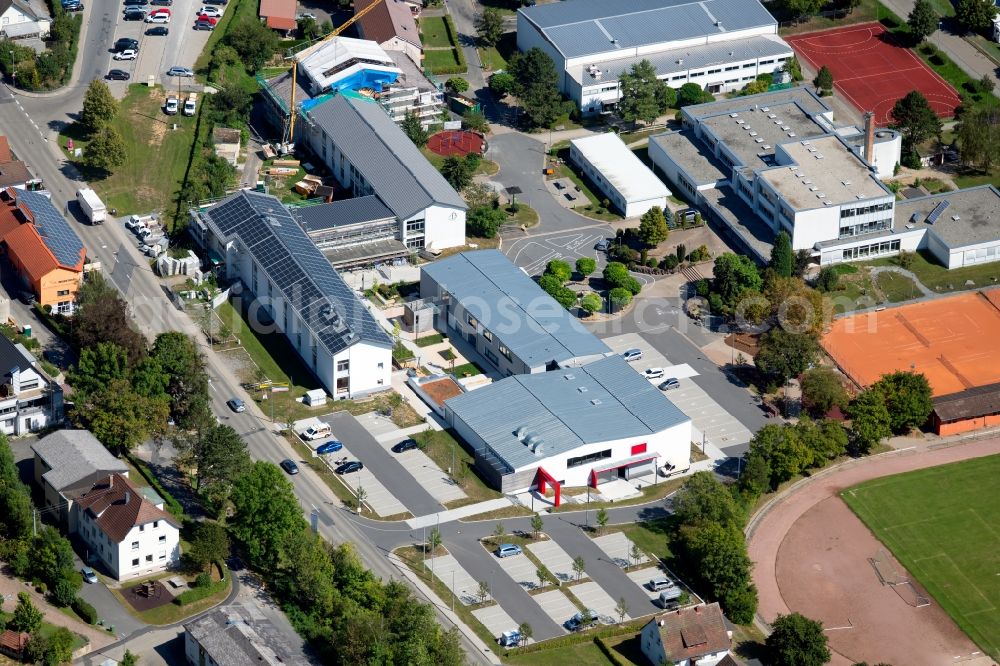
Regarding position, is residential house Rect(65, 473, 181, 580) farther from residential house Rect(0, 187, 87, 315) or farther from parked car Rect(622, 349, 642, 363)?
parked car Rect(622, 349, 642, 363)

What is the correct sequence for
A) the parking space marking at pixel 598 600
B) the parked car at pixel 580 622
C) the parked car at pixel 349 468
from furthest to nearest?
the parked car at pixel 349 468, the parking space marking at pixel 598 600, the parked car at pixel 580 622

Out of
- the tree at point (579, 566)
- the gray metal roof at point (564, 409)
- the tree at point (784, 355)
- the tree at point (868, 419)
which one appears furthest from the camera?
the tree at point (784, 355)

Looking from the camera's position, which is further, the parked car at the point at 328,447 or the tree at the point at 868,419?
the tree at the point at 868,419

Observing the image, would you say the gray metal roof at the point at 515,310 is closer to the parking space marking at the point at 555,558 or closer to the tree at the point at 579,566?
the parking space marking at the point at 555,558

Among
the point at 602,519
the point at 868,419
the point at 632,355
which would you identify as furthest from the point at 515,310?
the point at 868,419

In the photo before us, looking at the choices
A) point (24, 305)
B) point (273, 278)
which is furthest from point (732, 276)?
point (24, 305)

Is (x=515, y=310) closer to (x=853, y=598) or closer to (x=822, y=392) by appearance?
(x=822, y=392)

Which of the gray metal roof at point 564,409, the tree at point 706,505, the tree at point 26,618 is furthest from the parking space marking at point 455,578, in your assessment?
the tree at point 26,618
